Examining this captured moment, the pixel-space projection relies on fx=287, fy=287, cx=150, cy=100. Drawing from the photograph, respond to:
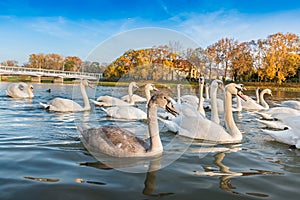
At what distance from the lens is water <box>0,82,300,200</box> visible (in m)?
3.94

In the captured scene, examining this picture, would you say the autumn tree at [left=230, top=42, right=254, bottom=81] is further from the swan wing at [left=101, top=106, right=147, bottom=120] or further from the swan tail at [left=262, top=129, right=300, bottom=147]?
the swan tail at [left=262, top=129, right=300, bottom=147]

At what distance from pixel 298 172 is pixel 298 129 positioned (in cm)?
186

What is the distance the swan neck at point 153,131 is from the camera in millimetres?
5324

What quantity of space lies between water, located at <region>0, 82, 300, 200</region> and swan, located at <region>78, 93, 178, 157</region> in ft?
0.85

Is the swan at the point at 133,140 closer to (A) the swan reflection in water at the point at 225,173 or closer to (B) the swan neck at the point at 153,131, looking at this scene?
(B) the swan neck at the point at 153,131

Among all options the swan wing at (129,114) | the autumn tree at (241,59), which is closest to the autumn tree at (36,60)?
the autumn tree at (241,59)

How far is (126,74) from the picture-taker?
6.74 m

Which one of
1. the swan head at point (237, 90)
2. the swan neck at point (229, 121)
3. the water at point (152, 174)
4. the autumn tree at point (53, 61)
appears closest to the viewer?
the water at point (152, 174)

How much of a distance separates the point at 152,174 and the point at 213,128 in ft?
9.91

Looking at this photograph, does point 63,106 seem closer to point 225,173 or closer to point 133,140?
point 133,140

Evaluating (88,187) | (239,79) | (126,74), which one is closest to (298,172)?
(88,187)

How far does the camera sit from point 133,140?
5.44 metres

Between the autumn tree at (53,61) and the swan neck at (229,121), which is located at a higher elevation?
the autumn tree at (53,61)

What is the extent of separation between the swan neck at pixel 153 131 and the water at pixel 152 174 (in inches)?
10.0
